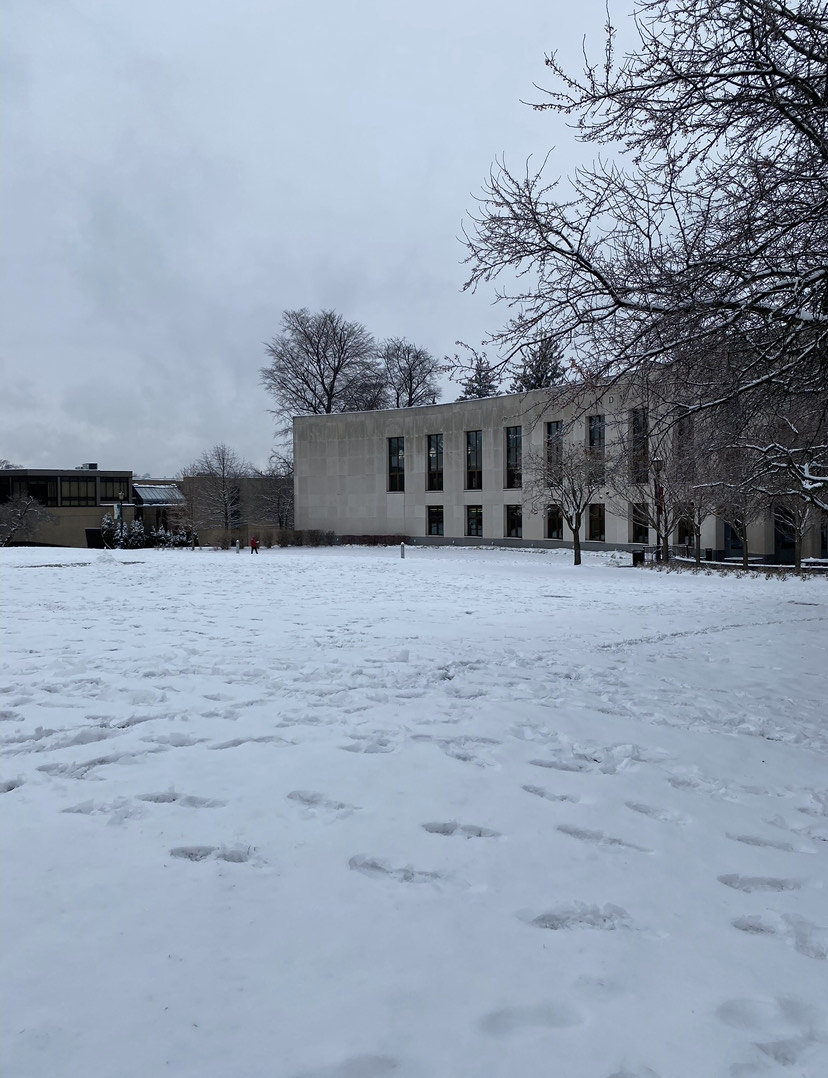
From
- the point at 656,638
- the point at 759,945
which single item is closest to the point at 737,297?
the point at 656,638

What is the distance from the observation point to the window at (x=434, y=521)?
49.1 meters

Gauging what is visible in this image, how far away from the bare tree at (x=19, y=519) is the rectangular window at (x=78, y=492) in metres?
20.6

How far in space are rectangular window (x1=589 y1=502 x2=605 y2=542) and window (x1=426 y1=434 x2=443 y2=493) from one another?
38.1 feet

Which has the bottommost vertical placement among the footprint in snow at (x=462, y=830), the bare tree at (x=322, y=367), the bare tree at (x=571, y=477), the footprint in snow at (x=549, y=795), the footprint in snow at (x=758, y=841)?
the footprint in snow at (x=758, y=841)

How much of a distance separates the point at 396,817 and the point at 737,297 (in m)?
5.47

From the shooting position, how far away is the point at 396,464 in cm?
5006

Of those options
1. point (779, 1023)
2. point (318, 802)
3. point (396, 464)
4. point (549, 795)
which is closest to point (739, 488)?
point (549, 795)

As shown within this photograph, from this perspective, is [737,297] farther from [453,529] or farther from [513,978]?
[453,529]

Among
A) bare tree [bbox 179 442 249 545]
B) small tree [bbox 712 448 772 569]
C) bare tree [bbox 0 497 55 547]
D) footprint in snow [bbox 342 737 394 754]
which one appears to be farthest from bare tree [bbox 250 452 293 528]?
footprint in snow [bbox 342 737 394 754]

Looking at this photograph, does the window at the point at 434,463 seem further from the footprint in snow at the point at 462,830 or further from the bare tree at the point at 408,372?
the footprint in snow at the point at 462,830

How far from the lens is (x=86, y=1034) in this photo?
6.89 feet

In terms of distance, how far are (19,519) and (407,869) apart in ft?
195

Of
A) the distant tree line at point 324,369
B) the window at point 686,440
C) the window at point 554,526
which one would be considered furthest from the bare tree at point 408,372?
the window at point 686,440

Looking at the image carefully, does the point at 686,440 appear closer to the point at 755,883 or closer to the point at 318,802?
the point at 755,883
